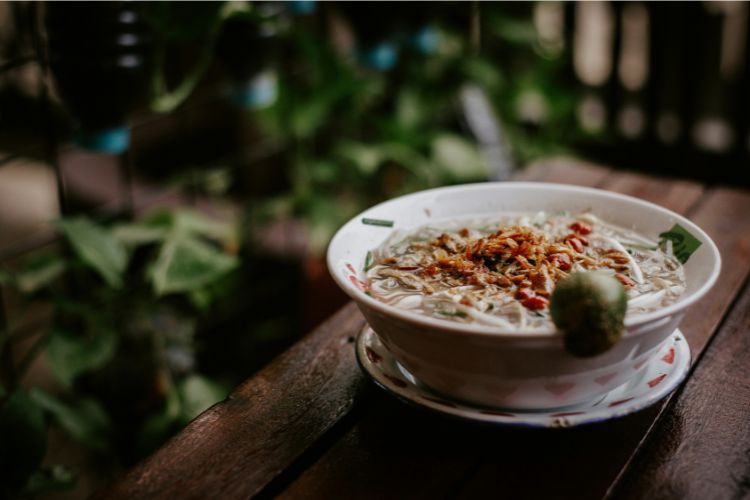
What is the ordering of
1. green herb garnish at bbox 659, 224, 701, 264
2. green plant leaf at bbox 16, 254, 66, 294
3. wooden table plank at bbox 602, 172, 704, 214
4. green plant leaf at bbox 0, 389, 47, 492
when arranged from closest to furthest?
green herb garnish at bbox 659, 224, 701, 264 < green plant leaf at bbox 0, 389, 47, 492 < wooden table plank at bbox 602, 172, 704, 214 < green plant leaf at bbox 16, 254, 66, 294

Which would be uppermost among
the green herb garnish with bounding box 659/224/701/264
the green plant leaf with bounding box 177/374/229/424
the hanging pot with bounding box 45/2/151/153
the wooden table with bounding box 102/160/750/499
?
the hanging pot with bounding box 45/2/151/153

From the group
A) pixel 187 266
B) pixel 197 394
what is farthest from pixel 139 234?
pixel 197 394

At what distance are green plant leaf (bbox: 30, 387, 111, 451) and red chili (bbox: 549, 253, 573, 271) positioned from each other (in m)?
1.19

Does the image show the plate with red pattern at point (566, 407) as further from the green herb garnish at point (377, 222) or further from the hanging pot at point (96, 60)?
the hanging pot at point (96, 60)

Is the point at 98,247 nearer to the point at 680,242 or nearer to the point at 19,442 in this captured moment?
the point at 19,442

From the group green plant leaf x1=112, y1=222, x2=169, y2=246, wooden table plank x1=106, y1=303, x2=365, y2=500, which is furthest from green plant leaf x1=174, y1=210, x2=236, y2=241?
wooden table plank x1=106, y1=303, x2=365, y2=500

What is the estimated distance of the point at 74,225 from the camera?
1864 millimetres

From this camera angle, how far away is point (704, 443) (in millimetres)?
A: 980

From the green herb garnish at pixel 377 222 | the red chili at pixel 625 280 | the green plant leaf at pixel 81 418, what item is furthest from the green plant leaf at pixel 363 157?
the red chili at pixel 625 280

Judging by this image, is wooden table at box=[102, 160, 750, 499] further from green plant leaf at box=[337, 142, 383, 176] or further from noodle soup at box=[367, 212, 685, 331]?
green plant leaf at box=[337, 142, 383, 176]

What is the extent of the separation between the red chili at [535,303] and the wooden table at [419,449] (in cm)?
15

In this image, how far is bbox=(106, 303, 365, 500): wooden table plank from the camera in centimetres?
93

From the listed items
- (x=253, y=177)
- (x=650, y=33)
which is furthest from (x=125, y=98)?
(x=650, y=33)

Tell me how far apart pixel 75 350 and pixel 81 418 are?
156 mm
